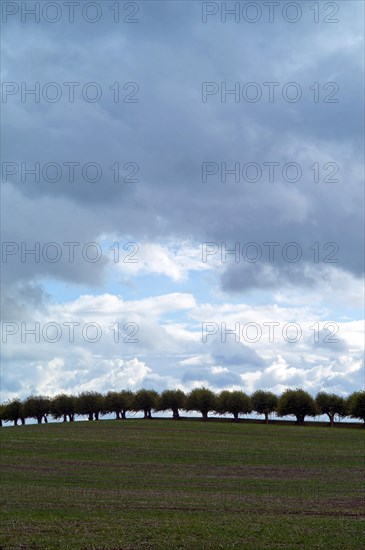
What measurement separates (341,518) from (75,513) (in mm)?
12428

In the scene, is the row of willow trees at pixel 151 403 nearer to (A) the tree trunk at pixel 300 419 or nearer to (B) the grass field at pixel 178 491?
(A) the tree trunk at pixel 300 419

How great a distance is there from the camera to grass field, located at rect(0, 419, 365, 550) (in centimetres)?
2422

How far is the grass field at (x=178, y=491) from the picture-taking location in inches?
953

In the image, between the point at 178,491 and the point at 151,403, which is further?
the point at 151,403

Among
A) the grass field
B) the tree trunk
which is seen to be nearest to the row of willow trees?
the tree trunk

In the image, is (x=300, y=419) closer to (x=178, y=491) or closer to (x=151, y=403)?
(x=151, y=403)

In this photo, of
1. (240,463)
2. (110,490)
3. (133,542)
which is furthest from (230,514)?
(240,463)

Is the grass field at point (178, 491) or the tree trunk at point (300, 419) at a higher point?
the grass field at point (178, 491)

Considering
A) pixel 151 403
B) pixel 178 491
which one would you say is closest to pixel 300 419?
pixel 151 403

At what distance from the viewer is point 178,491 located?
142 ft

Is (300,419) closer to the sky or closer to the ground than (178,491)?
closer to the ground

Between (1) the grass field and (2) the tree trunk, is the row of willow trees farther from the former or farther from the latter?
Result: (1) the grass field

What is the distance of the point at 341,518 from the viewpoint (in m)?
30.6

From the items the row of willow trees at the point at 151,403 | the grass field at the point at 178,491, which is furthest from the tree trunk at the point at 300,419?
the grass field at the point at 178,491
